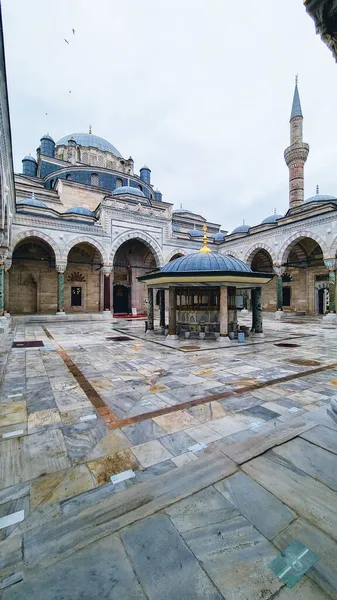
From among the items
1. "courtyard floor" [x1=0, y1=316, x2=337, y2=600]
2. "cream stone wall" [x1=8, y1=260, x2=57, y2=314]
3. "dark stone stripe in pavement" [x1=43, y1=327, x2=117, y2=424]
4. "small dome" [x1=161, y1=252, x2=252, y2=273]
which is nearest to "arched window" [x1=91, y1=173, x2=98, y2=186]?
"cream stone wall" [x1=8, y1=260, x2=57, y2=314]

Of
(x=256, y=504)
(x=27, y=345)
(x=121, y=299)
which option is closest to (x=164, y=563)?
(x=256, y=504)

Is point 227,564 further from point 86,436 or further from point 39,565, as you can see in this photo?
point 86,436

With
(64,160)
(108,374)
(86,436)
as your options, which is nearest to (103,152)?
(64,160)

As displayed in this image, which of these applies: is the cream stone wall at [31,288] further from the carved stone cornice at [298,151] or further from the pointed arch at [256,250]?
the carved stone cornice at [298,151]

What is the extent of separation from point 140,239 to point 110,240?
3.23 m

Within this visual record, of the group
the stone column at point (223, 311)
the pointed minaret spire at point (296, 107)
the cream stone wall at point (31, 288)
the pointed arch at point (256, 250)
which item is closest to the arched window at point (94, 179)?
the cream stone wall at point (31, 288)

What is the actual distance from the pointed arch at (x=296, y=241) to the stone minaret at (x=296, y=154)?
6932 mm

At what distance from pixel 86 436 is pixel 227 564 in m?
2.12

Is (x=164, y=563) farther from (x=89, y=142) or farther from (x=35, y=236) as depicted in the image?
(x=89, y=142)

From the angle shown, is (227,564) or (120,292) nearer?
(227,564)

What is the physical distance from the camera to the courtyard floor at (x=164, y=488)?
4.83 ft

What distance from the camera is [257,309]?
11336mm

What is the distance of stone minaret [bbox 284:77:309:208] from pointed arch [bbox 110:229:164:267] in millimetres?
14478

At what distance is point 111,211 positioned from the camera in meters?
21.5
